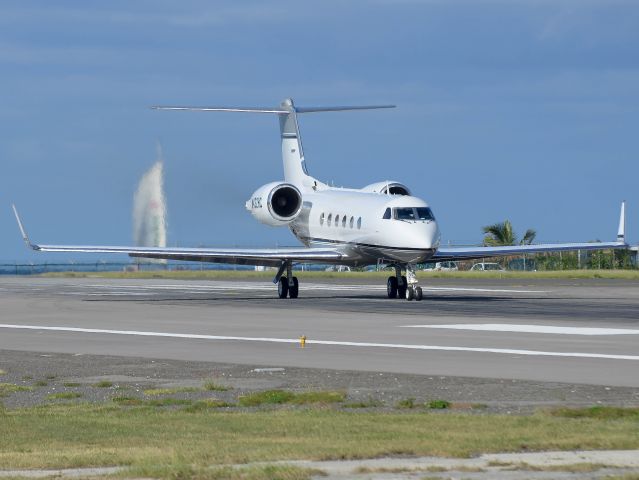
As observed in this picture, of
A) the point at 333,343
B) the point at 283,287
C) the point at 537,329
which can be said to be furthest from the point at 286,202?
the point at 333,343

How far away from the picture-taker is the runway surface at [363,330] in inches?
817

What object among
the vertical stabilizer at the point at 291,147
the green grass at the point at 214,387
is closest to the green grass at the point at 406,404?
the green grass at the point at 214,387

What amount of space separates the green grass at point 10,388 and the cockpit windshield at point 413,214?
2696cm

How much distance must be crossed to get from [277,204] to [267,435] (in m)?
38.1

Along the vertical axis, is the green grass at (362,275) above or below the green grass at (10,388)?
above

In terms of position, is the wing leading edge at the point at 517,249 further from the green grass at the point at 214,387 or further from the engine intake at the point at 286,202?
the green grass at the point at 214,387

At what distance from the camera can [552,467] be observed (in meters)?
10.4

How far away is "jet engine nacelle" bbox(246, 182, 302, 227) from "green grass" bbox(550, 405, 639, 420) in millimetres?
36508

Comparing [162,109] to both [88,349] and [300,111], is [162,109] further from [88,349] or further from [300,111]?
[88,349]

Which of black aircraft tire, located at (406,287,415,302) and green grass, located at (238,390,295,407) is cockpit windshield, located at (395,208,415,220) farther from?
green grass, located at (238,390,295,407)

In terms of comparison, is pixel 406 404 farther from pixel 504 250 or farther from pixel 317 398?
Answer: pixel 504 250

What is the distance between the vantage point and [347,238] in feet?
156

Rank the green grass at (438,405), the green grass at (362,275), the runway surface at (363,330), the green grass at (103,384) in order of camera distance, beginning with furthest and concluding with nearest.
Result: the green grass at (362,275), the runway surface at (363,330), the green grass at (103,384), the green grass at (438,405)

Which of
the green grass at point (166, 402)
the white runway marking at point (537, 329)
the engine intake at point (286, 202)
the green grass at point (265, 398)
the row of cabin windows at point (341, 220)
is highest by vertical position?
the engine intake at point (286, 202)
